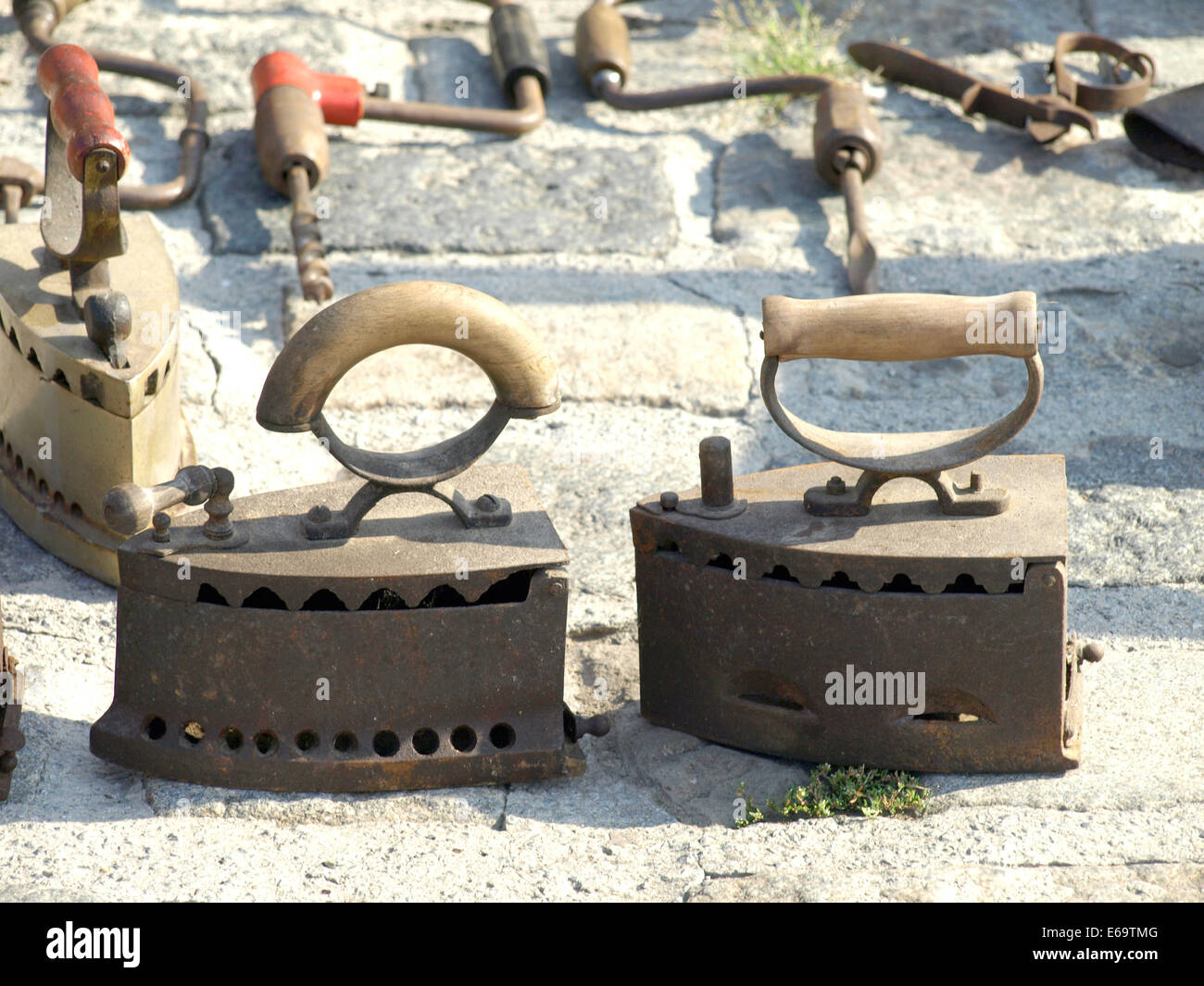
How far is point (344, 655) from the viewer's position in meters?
2.23

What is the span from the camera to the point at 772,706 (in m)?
2.35

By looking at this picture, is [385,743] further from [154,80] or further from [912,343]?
[154,80]

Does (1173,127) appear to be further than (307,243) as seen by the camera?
Yes

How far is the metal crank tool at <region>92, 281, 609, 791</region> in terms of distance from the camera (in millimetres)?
2184

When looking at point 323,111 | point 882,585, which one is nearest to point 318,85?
point 323,111

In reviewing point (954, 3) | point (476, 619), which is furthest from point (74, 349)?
point (954, 3)

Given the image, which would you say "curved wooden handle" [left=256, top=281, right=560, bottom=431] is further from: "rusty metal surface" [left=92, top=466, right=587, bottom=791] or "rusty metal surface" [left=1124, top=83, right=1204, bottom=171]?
"rusty metal surface" [left=1124, top=83, right=1204, bottom=171]

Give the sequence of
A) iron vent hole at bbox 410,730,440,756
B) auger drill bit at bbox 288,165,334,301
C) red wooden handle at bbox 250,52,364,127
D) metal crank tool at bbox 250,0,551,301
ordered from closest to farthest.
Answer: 1. iron vent hole at bbox 410,730,440,756
2. auger drill bit at bbox 288,165,334,301
3. metal crank tool at bbox 250,0,551,301
4. red wooden handle at bbox 250,52,364,127

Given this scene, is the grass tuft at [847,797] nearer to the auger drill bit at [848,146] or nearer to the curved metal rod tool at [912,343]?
the curved metal rod tool at [912,343]

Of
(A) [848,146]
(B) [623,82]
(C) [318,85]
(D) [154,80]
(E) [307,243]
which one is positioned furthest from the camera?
(B) [623,82]

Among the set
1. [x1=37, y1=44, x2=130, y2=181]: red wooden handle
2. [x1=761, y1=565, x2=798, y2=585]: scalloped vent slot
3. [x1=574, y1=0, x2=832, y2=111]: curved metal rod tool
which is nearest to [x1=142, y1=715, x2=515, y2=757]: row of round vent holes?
[x1=761, y1=565, x2=798, y2=585]: scalloped vent slot

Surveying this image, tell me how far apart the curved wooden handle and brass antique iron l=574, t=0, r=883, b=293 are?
1811 mm

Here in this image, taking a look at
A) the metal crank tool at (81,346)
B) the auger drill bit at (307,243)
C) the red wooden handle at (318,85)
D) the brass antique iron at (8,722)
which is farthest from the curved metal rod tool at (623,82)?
the brass antique iron at (8,722)

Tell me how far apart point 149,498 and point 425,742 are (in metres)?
0.60
